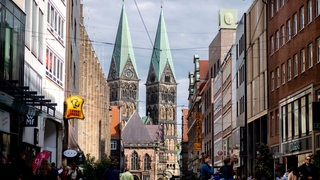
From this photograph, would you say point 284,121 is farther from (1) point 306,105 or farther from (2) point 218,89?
(2) point 218,89

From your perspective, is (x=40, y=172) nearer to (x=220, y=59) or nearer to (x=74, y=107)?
(x=74, y=107)

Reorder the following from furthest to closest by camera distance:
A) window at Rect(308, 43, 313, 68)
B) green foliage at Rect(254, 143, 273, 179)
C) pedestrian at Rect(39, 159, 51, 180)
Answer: green foliage at Rect(254, 143, 273, 179) < window at Rect(308, 43, 313, 68) < pedestrian at Rect(39, 159, 51, 180)

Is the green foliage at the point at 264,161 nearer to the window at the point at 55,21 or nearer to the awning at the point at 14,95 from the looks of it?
the window at the point at 55,21

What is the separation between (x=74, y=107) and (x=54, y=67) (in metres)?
2.44

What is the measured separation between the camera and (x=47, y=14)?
120ft

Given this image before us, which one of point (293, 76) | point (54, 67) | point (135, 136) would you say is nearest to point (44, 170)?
point (54, 67)

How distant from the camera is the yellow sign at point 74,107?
1576 inches

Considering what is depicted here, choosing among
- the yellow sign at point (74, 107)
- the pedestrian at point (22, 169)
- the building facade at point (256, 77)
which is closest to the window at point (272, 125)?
the building facade at point (256, 77)

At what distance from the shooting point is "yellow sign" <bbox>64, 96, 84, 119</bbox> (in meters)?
40.0

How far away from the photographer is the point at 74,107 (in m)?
40.2

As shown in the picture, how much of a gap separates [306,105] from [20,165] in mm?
21531

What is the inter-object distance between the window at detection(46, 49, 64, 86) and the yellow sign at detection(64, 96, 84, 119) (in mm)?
1332

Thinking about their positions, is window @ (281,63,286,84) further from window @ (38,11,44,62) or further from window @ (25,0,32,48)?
window @ (25,0,32,48)

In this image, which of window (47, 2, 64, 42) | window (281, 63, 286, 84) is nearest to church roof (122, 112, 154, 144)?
window (281, 63, 286, 84)
